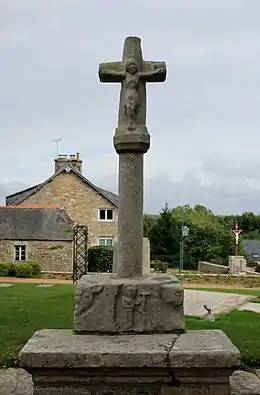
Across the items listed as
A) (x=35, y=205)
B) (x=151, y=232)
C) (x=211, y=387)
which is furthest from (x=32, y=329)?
(x=151, y=232)

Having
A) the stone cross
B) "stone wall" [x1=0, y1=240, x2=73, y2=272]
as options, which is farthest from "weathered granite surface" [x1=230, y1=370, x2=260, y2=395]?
"stone wall" [x1=0, y1=240, x2=73, y2=272]

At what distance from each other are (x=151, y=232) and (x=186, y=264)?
384 cm

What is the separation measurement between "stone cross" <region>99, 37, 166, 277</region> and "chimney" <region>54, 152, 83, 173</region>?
3452cm

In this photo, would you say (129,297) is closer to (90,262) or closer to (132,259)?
(132,259)

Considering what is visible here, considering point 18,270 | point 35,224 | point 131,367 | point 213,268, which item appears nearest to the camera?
point 131,367

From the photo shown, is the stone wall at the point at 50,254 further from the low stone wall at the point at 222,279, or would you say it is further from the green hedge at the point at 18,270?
the low stone wall at the point at 222,279

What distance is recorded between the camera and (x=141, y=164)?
4938 millimetres

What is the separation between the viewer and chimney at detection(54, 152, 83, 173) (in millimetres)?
39625

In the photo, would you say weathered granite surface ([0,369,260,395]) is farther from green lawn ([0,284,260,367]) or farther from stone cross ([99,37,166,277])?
stone cross ([99,37,166,277])

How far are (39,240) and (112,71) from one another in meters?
28.6

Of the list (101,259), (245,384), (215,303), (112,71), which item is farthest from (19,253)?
(112,71)

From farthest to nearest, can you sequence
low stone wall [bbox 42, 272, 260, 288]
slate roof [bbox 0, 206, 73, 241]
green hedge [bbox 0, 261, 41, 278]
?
slate roof [bbox 0, 206, 73, 241] < green hedge [bbox 0, 261, 41, 278] < low stone wall [bbox 42, 272, 260, 288]

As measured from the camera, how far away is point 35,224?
3384 cm

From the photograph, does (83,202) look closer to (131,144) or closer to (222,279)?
(222,279)
